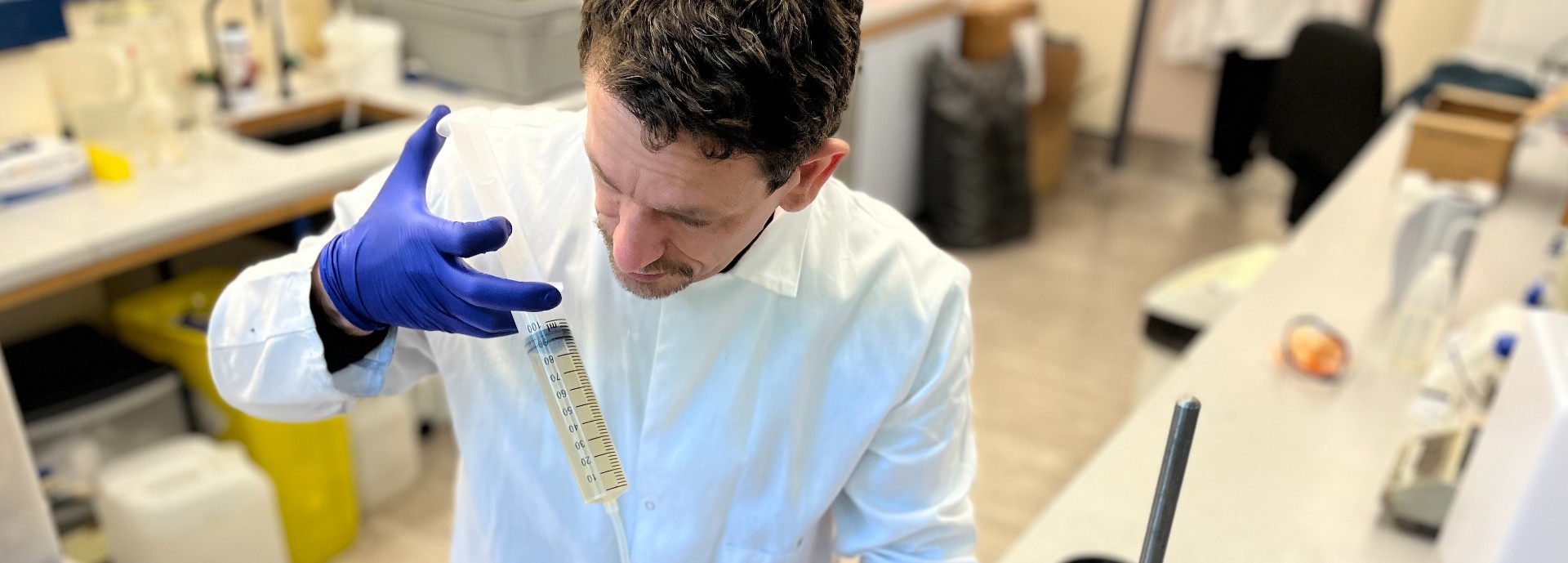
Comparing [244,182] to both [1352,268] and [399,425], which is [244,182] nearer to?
[399,425]

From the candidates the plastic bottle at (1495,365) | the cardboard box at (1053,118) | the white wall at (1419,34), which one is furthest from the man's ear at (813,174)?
the white wall at (1419,34)

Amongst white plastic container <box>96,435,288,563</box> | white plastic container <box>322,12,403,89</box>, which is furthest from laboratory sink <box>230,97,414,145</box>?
A: white plastic container <box>96,435,288,563</box>

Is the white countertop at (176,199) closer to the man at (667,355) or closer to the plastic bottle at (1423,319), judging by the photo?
the man at (667,355)

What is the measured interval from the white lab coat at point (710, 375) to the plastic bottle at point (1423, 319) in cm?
125

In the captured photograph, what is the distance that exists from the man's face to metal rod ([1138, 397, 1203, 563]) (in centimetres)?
33

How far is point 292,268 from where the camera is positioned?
931 millimetres

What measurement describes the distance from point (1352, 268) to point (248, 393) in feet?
6.92

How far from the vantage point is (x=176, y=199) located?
2127 millimetres

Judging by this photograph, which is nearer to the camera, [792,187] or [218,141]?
[792,187]

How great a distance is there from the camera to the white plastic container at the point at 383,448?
8.02 ft

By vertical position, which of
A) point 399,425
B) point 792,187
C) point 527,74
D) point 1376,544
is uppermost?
point 792,187

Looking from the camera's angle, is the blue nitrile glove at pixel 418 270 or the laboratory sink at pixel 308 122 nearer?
the blue nitrile glove at pixel 418 270

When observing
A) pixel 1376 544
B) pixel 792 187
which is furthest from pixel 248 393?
pixel 1376 544

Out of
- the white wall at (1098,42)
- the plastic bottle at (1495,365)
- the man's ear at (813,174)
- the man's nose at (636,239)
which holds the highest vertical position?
the man's ear at (813,174)
